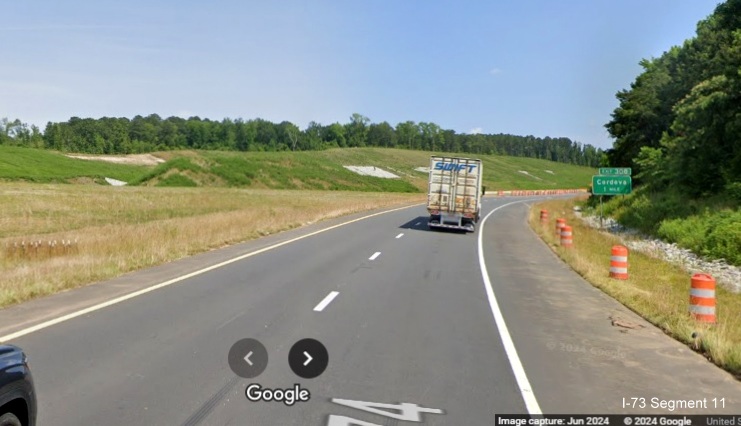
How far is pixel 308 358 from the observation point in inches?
295

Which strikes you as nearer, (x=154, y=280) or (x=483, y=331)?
(x=483, y=331)

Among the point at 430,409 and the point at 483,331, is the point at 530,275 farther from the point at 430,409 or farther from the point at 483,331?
the point at 430,409

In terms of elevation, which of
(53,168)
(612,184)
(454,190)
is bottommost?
(53,168)

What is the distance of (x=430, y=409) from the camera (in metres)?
5.82

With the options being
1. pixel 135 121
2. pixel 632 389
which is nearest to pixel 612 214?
pixel 632 389

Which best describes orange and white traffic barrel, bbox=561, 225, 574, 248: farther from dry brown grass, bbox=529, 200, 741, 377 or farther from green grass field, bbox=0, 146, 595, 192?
green grass field, bbox=0, 146, 595, 192

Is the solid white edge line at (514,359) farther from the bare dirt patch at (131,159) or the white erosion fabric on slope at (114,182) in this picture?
the bare dirt patch at (131,159)

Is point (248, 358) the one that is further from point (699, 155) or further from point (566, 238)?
point (699, 155)

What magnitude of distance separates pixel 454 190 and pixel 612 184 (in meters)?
10.5

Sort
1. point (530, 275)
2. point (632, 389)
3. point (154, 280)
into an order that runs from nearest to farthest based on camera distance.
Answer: point (632, 389) → point (154, 280) → point (530, 275)

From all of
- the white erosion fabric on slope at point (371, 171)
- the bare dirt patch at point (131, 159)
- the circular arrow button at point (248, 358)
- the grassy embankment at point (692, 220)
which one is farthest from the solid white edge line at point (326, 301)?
the white erosion fabric on slope at point (371, 171)

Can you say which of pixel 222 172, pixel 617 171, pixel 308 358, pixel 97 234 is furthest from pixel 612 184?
pixel 222 172

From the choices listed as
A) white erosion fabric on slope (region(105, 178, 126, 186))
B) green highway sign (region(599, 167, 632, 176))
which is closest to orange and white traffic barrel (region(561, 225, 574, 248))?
green highway sign (region(599, 167, 632, 176))

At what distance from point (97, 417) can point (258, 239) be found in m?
18.9
